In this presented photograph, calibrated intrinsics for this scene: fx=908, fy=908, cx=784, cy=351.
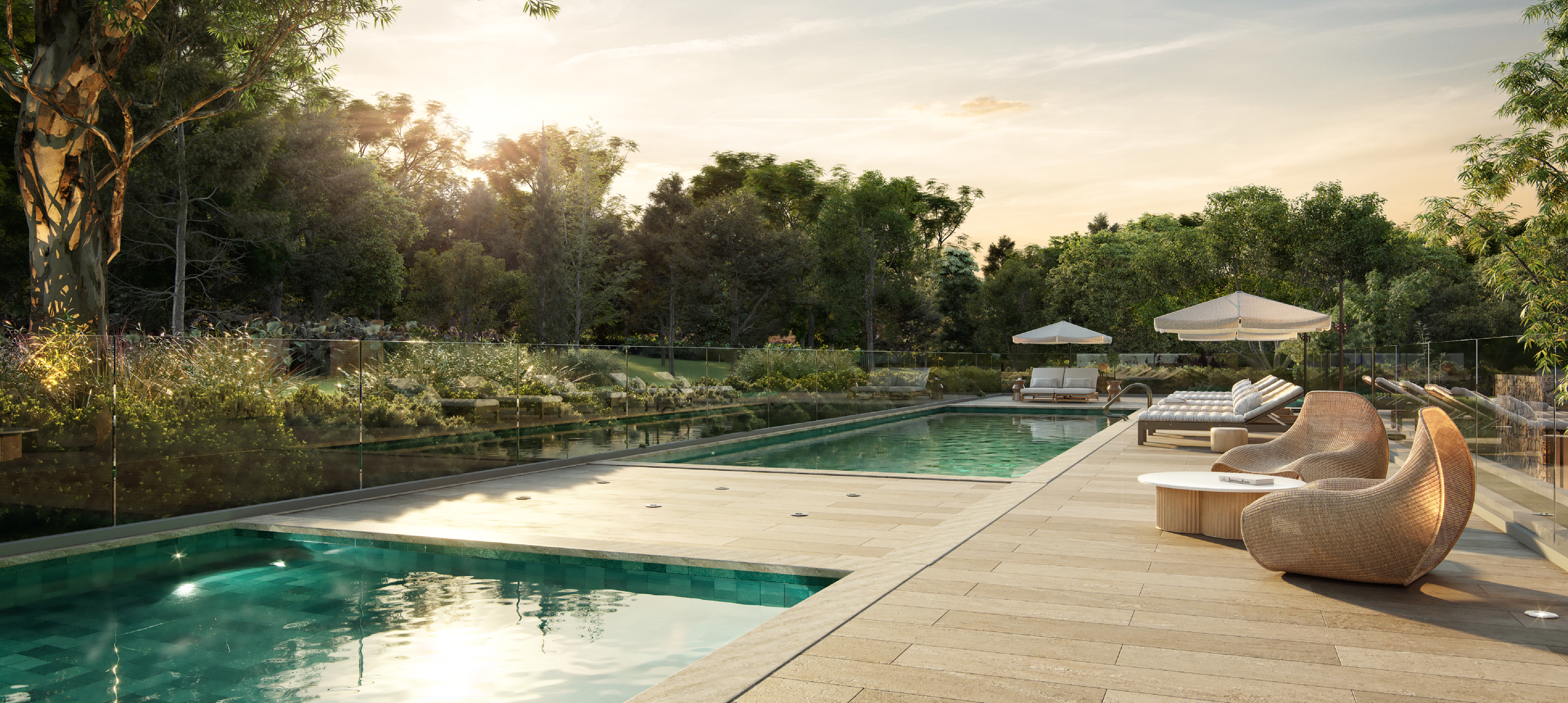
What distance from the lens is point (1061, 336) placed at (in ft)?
71.3

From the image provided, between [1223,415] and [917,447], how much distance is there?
389 centimetres

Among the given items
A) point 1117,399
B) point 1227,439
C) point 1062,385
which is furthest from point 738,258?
point 1227,439

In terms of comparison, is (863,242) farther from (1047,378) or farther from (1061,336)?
(1047,378)

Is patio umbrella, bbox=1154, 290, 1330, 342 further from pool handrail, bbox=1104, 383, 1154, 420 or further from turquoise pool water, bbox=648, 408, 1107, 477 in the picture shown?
pool handrail, bbox=1104, 383, 1154, 420

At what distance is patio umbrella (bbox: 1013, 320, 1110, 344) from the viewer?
70.4 ft

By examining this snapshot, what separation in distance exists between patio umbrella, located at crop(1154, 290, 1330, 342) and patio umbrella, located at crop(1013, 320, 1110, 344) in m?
8.86

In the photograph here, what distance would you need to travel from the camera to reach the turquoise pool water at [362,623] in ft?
11.9

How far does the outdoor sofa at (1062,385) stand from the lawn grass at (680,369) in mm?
10499

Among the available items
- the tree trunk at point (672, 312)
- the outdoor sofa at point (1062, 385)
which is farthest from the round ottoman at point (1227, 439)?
the tree trunk at point (672, 312)

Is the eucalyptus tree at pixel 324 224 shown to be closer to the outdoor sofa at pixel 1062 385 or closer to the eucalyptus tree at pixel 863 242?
the eucalyptus tree at pixel 863 242

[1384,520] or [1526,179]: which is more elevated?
[1526,179]

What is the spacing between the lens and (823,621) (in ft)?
11.5

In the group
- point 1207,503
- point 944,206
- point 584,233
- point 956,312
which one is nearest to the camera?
point 1207,503

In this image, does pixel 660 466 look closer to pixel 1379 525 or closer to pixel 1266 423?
pixel 1379 525
